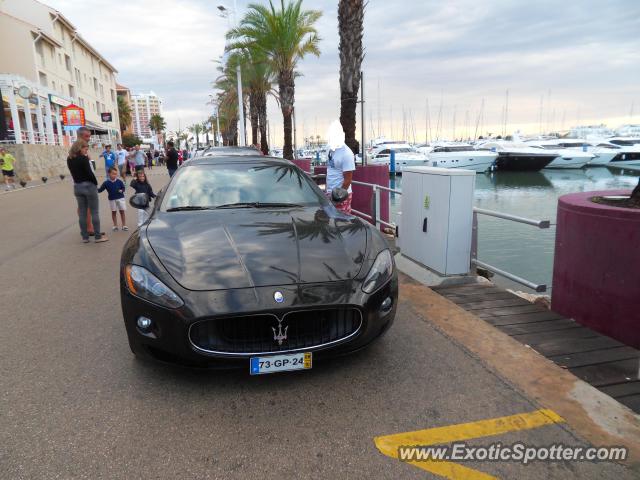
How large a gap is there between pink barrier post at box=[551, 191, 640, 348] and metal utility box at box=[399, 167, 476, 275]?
1135 millimetres

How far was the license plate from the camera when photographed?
2850mm

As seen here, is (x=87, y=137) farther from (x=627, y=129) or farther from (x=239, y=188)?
(x=627, y=129)

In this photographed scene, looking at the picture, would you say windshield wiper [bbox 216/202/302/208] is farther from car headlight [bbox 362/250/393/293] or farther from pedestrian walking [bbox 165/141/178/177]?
pedestrian walking [bbox 165/141/178/177]

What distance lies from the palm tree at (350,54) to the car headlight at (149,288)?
9.16 m

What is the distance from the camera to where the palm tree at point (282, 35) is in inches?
776

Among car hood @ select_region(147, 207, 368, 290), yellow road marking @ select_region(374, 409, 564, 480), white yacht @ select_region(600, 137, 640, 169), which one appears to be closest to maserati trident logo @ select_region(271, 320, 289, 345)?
car hood @ select_region(147, 207, 368, 290)

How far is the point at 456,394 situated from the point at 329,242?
1360mm

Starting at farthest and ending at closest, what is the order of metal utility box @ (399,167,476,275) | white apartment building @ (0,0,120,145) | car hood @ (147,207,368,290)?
white apartment building @ (0,0,120,145)
metal utility box @ (399,167,476,275)
car hood @ (147,207,368,290)

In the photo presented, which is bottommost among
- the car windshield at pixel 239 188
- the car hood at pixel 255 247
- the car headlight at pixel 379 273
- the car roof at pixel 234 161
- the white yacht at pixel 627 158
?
the white yacht at pixel 627 158

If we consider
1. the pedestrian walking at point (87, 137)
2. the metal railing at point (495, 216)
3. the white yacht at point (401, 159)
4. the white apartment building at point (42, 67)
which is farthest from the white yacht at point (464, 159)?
the pedestrian walking at point (87, 137)

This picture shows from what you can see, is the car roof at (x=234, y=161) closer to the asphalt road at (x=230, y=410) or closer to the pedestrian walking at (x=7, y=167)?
the asphalt road at (x=230, y=410)

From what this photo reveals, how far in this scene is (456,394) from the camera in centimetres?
300

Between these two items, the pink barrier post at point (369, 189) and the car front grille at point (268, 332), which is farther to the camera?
the pink barrier post at point (369, 189)

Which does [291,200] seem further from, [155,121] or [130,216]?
[155,121]
